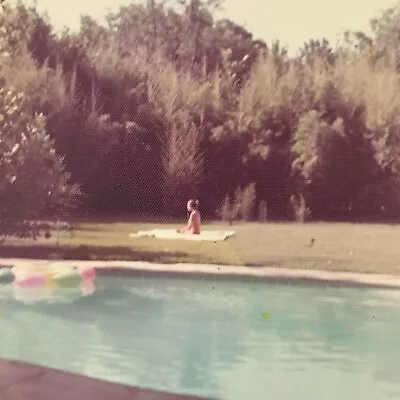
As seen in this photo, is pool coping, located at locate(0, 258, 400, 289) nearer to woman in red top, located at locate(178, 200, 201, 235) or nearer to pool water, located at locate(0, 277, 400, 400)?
pool water, located at locate(0, 277, 400, 400)

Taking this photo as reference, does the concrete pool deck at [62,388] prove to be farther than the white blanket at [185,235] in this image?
No

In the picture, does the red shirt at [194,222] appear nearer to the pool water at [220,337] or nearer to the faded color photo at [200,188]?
the faded color photo at [200,188]

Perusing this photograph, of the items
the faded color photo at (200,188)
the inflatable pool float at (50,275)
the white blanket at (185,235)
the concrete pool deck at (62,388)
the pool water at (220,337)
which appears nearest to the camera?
the concrete pool deck at (62,388)

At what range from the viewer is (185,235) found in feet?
13.8

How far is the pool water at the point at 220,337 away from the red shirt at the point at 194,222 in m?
0.48

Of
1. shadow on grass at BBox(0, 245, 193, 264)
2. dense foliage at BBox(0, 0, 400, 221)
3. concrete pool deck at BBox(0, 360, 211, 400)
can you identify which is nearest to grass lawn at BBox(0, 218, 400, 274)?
shadow on grass at BBox(0, 245, 193, 264)

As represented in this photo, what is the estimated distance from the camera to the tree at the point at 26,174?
174 inches

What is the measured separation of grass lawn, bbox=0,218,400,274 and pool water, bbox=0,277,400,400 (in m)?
0.18

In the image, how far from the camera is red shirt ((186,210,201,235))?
4.16 meters

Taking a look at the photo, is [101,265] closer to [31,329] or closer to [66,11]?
[31,329]

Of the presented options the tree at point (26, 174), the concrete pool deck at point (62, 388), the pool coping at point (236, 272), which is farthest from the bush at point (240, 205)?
the concrete pool deck at point (62, 388)

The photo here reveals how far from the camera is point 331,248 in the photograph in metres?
4.33

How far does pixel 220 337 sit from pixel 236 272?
0.52 metres

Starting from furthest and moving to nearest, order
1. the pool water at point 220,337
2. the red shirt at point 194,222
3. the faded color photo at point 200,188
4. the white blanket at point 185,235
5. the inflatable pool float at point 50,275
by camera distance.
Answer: the inflatable pool float at point 50,275 → the red shirt at point 194,222 → the white blanket at point 185,235 → the faded color photo at point 200,188 → the pool water at point 220,337
